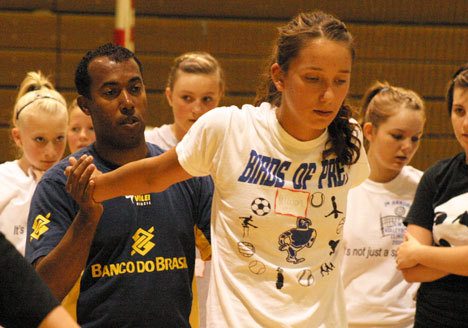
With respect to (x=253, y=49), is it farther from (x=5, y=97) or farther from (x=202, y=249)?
(x=202, y=249)

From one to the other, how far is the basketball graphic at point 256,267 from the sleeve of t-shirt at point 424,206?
109 centimetres

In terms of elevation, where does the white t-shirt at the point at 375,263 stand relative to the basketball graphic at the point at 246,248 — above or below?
below

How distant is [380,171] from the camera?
12.5 feet

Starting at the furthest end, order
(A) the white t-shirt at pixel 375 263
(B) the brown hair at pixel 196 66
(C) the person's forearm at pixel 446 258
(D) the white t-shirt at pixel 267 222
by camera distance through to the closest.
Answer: (B) the brown hair at pixel 196 66, (A) the white t-shirt at pixel 375 263, (C) the person's forearm at pixel 446 258, (D) the white t-shirt at pixel 267 222

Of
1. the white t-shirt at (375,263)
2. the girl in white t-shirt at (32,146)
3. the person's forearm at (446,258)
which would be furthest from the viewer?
the girl in white t-shirt at (32,146)

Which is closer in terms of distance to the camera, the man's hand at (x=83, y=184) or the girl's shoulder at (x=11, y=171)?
the man's hand at (x=83, y=184)

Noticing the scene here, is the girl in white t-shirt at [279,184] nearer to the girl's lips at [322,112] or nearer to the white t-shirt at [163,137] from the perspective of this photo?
the girl's lips at [322,112]

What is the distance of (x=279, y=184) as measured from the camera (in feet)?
7.15

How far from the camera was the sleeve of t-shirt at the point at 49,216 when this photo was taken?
7.85 feet

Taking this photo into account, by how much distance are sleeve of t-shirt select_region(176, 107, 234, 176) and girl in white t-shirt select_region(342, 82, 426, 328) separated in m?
1.60

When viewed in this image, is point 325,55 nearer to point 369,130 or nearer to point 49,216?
point 49,216

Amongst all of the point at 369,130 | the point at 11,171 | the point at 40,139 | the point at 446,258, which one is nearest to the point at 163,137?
the point at 40,139

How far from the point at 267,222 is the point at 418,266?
1042mm

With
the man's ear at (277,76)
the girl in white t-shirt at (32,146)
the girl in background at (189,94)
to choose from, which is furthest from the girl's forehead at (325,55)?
the girl in white t-shirt at (32,146)
